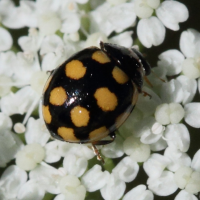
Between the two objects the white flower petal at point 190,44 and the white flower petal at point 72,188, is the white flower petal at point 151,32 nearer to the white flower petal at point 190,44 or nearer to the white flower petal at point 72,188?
the white flower petal at point 190,44

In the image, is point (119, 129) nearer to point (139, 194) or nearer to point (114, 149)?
point (114, 149)

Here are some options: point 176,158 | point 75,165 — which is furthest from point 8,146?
point 176,158

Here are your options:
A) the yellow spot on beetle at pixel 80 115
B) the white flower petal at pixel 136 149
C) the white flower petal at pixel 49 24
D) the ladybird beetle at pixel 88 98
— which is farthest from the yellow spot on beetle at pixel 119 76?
the white flower petal at pixel 49 24

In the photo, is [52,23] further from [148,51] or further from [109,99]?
[109,99]

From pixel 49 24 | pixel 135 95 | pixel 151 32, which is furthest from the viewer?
pixel 49 24

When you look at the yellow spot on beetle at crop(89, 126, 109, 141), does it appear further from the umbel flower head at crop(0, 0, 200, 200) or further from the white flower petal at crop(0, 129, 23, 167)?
the white flower petal at crop(0, 129, 23, 167)

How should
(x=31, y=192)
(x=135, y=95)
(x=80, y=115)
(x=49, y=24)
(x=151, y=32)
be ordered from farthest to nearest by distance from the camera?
(x=49, y=24) → (x=151, y=32) → (x=31, y=192) → (x=135, y=95) → (x=80, y=115)

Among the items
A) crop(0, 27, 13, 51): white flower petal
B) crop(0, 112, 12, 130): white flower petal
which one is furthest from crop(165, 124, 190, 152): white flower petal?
crop(0, 27, 13, 51): white flower petal
